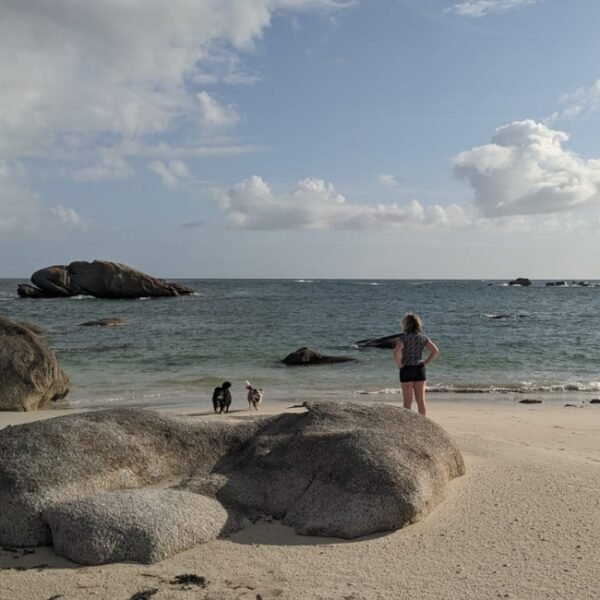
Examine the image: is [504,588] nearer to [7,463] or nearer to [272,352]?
[7,463]

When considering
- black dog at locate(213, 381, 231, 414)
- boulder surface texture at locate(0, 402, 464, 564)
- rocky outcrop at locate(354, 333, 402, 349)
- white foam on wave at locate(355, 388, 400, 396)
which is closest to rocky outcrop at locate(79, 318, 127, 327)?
rocky outcrop at locate(354, 333, 402, 349)

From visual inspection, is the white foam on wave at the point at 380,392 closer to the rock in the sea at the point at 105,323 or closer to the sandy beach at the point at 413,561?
the sandy beach at the point at 413,561

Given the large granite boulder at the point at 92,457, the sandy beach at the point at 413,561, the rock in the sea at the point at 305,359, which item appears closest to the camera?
the sandy beach at the point at 413,561

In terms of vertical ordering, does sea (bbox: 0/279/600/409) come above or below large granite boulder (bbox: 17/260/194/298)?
below

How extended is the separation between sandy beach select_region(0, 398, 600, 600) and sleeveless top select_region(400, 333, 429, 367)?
268 centimetres

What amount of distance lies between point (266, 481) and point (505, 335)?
27.6 meters

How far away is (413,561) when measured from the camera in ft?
14.4

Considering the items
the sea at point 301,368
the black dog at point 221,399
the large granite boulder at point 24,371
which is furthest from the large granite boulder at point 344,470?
the large granite boulder at point 24,371

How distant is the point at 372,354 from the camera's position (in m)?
24.1

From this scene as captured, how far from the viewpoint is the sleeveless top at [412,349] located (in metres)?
8.59

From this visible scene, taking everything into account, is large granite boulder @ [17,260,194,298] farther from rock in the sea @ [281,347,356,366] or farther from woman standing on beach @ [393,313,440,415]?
woman standing on beach @ [393,313,440,415]

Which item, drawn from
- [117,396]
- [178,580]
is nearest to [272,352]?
[117,396]

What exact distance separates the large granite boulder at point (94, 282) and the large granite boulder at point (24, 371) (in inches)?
2113

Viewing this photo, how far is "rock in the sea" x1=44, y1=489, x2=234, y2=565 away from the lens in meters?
4.36
